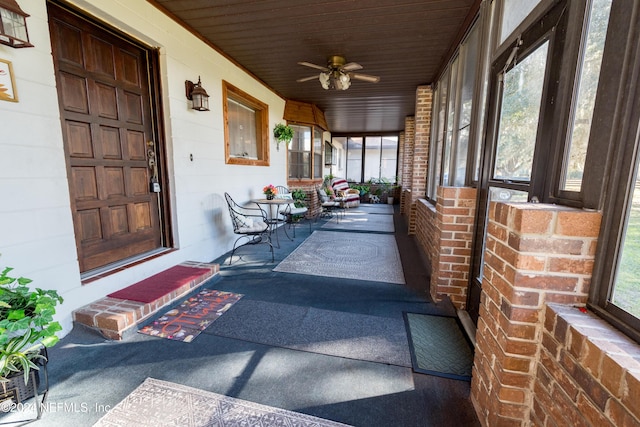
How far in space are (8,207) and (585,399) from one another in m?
2.80

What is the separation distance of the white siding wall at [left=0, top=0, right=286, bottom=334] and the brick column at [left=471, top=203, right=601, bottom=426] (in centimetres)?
264

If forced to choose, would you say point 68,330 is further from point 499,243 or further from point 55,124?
point 499,243

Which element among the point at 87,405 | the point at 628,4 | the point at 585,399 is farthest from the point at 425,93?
the point at 87,405

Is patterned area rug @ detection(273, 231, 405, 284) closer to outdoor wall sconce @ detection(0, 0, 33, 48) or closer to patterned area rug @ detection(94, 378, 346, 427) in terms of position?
patterned area rug @ detection(94, 378, 346, 427)

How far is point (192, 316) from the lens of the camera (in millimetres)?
2238

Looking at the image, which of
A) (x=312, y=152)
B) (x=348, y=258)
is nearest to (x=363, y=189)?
(x=312, y=152)

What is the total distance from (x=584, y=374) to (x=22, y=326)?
2119mm

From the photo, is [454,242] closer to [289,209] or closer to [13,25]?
[289,209]

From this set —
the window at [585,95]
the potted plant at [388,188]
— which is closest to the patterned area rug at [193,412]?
the window at [585,95]

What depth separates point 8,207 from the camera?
5.31ft

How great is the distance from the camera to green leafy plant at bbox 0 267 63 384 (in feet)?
3.95

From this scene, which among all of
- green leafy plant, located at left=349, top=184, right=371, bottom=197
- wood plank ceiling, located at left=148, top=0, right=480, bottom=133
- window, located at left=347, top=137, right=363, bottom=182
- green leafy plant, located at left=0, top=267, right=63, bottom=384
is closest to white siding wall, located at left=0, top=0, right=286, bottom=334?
wood plank ceiling, located at left=148, top=0, right=480, bottom=133

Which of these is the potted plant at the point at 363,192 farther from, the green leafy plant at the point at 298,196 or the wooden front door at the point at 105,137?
the wooden front door at the point at 105,137

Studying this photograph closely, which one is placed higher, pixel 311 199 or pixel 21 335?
pixel 311 199
